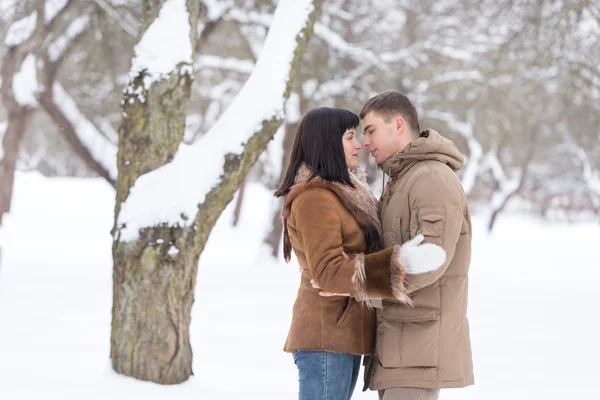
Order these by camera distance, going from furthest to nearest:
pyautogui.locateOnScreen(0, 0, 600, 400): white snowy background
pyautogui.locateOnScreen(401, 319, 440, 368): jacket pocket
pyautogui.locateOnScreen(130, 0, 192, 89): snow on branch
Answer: pyautogui.locateOnScreen(0, 0, 600, 400): white snowy background, pyautogui.locateOnScreen(130, 0, 192, 89): snow on branch, pyautogui.locateOnScreen(401, 319, 440, 368): jacket pocket

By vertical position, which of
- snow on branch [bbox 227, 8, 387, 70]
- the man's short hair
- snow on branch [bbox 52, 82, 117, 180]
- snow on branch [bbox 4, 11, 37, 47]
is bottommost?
the man's short hair

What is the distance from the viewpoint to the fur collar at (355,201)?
8.19 feet

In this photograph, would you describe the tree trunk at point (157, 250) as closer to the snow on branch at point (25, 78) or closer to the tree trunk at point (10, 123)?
the snow on branch at point (25, 78)

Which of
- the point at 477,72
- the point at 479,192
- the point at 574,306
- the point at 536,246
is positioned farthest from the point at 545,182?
the point at 574,306

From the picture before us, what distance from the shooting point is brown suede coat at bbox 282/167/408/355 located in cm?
237

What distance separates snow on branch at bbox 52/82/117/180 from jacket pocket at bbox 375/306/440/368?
392 centimetres

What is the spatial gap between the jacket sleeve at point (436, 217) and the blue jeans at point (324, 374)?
42cm

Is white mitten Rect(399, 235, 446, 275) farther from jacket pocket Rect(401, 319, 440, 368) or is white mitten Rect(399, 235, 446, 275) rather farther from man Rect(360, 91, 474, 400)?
jacket pocket Rect(401, 319, 440, 368)

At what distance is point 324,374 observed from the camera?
253cm

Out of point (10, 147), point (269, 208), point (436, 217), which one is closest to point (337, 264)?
point (436, 217)

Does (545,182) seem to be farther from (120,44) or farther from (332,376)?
(332,376)

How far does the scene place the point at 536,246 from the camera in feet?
71.7

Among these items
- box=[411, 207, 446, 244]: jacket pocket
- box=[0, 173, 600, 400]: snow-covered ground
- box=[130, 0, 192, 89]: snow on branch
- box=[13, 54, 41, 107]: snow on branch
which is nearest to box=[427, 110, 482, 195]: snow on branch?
box=[0, 173, 600, 400]: snow-covered ground

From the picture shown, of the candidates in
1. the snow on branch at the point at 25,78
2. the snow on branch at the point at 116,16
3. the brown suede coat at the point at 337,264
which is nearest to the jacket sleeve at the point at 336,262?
the brown suede coat at the point at 337,264
